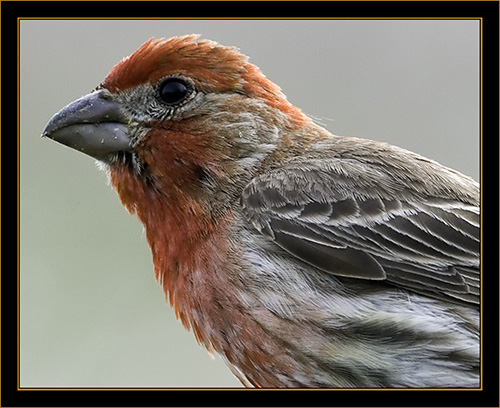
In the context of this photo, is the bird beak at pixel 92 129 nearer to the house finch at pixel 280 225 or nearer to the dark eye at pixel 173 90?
the house finch at pixel 280 225

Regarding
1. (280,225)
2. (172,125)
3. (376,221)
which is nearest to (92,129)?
(172,125)

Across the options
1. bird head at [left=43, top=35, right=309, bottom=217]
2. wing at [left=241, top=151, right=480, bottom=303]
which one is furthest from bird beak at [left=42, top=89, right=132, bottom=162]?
wing at [left=241, top=151, right=480, bottom=303]

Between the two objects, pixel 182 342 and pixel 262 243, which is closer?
pixel 262 243

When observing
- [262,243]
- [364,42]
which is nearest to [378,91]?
[364,42]

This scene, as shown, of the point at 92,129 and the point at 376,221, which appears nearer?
the point at 376,221

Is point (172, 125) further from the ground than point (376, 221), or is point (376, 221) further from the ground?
point (172, 125)

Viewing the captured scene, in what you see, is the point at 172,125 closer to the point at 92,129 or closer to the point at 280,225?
the point at 92,129
